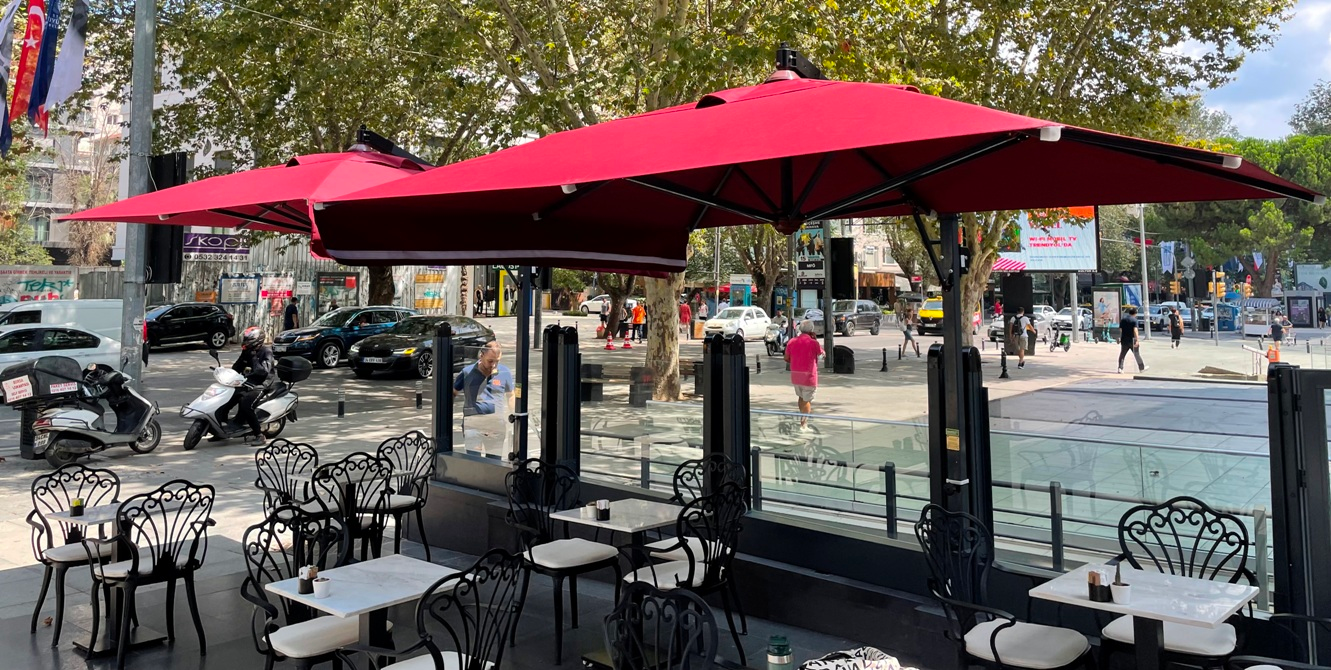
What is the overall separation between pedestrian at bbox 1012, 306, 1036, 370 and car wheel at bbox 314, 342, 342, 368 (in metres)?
18.9

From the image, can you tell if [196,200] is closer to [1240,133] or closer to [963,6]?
[963,6]

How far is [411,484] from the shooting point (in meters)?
7.18

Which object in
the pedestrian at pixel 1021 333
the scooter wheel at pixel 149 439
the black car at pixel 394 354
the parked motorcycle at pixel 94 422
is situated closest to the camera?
the parked motorcycle at pixel 94 422

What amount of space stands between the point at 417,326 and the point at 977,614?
61.5 ft

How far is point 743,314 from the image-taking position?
36656 millimetres

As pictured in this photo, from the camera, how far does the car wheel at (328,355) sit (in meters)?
23.2

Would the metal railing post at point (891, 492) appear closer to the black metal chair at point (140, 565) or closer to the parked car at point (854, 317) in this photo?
the black metal chair at point (140, 565)

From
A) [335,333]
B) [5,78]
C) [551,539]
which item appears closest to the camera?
[551,539]

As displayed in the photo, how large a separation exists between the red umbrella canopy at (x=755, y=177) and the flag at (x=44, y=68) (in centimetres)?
826

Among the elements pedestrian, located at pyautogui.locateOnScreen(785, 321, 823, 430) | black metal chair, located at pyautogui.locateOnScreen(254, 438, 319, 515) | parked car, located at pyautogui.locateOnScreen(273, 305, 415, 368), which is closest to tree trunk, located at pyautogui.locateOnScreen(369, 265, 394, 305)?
parked car, located at pyautogui.locateOnScreen(273, 305, 415, 368)

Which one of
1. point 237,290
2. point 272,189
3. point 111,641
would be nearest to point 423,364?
point 237,290

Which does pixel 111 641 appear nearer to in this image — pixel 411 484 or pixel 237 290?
pixel 411 484

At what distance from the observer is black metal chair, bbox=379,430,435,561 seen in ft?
21.0

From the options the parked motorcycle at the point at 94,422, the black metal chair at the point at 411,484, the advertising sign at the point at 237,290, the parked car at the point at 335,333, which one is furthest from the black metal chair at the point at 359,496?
the advertising sign at the point at 237,290
